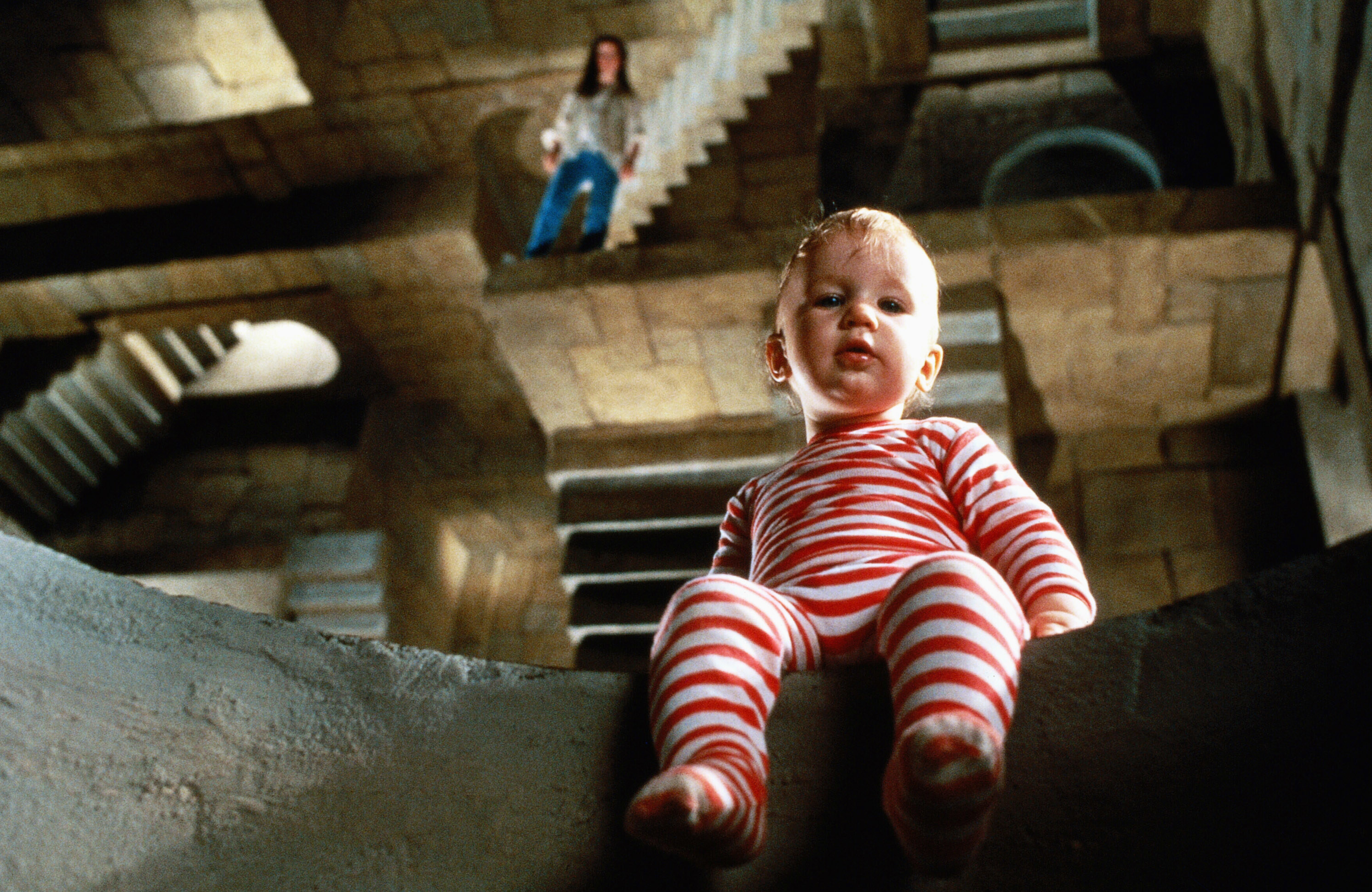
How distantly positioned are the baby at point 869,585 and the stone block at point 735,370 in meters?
2.71

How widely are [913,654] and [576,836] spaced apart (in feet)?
1.65

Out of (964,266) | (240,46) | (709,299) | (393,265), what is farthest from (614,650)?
(240,46)

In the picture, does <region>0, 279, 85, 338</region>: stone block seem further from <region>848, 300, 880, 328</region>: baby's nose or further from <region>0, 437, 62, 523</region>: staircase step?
<region>848, 300, 880, 328</region>: baby's nose

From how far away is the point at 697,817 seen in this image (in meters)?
1.00

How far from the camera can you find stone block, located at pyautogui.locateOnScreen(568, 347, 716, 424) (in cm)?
491

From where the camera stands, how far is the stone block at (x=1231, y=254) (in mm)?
4125

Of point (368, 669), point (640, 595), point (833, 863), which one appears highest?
point (640, 595)

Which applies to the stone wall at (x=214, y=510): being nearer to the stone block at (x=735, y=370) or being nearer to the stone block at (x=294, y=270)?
the stone block at (x=294, y=270)

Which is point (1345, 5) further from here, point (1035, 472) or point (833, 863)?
point (833, 863)

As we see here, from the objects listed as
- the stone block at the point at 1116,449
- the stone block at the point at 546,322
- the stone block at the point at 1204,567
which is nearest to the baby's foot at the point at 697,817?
the stone block at the point at 546,322

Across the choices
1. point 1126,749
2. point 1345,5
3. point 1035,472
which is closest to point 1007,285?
point 1035,472

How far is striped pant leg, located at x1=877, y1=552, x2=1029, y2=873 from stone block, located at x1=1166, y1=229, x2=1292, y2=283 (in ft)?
11.6

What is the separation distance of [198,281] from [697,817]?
715cm

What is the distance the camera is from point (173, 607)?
1456mm
